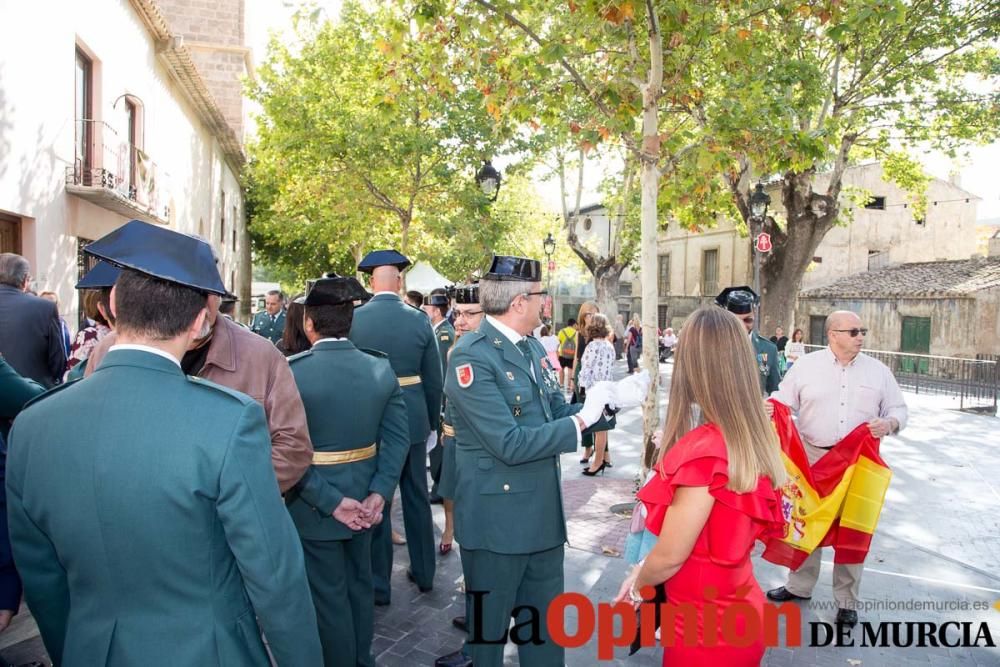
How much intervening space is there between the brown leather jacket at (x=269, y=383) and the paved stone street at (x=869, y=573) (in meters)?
1.75

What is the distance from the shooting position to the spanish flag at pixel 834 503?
461 cm

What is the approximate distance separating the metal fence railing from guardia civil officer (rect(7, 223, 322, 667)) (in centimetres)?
1491

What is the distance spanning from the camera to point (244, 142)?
32.3 m

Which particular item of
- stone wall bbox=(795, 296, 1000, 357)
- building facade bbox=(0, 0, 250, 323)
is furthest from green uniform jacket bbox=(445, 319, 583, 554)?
stone wall bbox=(795, 296, 1000, 357)

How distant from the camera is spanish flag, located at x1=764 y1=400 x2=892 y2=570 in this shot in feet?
15.1

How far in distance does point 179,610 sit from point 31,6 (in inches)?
462

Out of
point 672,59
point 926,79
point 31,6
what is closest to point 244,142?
point 31,6

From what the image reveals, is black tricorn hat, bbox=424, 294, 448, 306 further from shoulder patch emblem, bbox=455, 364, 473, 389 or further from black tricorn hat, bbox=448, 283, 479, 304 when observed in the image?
shoulder patch emblem, bbox=455, 364, 473, 389

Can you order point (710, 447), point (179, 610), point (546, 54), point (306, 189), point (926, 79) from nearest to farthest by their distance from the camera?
point (179, 610)
point (710, 447)
point (546, 54)
point (926, 79)
point (306, 189)

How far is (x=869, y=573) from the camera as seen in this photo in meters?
5.77

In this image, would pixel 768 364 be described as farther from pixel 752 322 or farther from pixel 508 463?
pixel 508 463

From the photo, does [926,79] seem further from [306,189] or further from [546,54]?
[306,189]

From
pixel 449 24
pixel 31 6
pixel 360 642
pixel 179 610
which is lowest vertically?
pixel 360 642

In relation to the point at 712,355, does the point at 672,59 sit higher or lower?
higher
